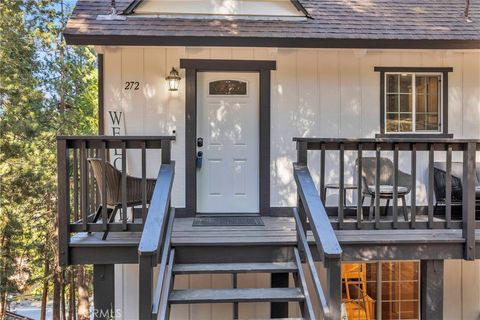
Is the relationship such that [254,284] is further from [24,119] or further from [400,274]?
[24,119]

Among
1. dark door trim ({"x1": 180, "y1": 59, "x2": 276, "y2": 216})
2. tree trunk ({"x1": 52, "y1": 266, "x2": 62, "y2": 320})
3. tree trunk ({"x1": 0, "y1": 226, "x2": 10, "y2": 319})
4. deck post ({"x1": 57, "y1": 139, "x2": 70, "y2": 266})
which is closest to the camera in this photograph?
deck post ({"x1": 57, "y1": 139, "x2": 70, "y2": 266})

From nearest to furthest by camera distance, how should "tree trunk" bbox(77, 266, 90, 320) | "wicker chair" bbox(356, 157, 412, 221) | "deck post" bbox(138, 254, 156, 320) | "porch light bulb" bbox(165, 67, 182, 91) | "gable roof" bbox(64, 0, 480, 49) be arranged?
"deck post" bbox(138, 254, 156, 320) < "wicker chair" bbox(356, 157, 412, 221) < "gable roof" bbox(64, 0, 480, 49) < "porch light bulb" bbox(165, 67, 182, 91) < "tree trunk" bbox(77, 266, 90, 320)

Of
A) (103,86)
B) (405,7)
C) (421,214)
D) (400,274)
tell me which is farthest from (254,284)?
(405,7)

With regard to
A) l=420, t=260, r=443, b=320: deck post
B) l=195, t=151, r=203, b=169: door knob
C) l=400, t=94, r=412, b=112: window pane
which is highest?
l=400, t=94, r=412, b=112: window pane

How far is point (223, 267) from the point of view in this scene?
10.5 feet

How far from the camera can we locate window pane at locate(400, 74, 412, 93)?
496 cm

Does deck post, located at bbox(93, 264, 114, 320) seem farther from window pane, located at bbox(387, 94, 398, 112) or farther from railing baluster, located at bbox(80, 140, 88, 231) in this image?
window pane, located at bbox(387, 94, 398, 112)

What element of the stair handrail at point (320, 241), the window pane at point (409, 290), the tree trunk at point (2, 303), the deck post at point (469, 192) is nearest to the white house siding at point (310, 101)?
the window pane at point (409, 290)

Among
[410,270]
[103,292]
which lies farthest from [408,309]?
[103,292]

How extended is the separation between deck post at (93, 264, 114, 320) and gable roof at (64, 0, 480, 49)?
2.50m

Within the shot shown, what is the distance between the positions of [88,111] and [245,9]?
8481 millimetres

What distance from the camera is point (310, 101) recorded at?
15.9 ft

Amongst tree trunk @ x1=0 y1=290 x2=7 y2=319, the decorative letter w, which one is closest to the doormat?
the decorative letter w

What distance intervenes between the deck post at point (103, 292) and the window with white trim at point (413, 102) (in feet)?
12.5
